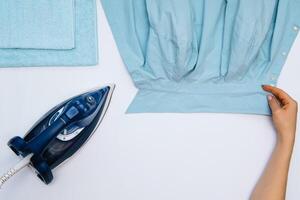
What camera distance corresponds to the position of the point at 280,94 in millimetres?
922

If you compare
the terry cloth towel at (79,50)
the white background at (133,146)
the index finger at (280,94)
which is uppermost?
the terry cloth towel at (79,50)

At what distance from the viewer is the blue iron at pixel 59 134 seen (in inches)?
31.4

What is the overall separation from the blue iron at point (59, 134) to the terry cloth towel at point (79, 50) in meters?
0.11

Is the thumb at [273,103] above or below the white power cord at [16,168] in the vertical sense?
above

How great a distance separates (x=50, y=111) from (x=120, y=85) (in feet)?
0.72

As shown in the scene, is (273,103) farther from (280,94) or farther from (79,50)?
(79,50)

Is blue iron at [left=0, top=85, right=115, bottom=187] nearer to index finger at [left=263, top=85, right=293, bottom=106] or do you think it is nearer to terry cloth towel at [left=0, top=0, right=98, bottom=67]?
terry cloth towel at [left=0, top=0, right=98, bottom=67]

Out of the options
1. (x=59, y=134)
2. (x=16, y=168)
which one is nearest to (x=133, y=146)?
(x=59, y=134)

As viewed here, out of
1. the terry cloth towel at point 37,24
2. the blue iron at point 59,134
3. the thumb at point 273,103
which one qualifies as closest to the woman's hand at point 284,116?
the thumb at point 273,103

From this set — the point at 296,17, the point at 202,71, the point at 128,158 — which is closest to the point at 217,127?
the point at 202,71

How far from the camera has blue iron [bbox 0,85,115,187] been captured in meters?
0.80

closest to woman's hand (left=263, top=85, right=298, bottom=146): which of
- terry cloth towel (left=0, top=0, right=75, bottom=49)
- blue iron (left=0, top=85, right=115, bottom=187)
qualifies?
blue iron (left=0, top=85, right=115, bottom=187)

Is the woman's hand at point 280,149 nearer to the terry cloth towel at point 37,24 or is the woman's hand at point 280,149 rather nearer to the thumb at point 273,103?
the thumb at point 273,103

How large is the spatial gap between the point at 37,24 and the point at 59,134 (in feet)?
1.04
